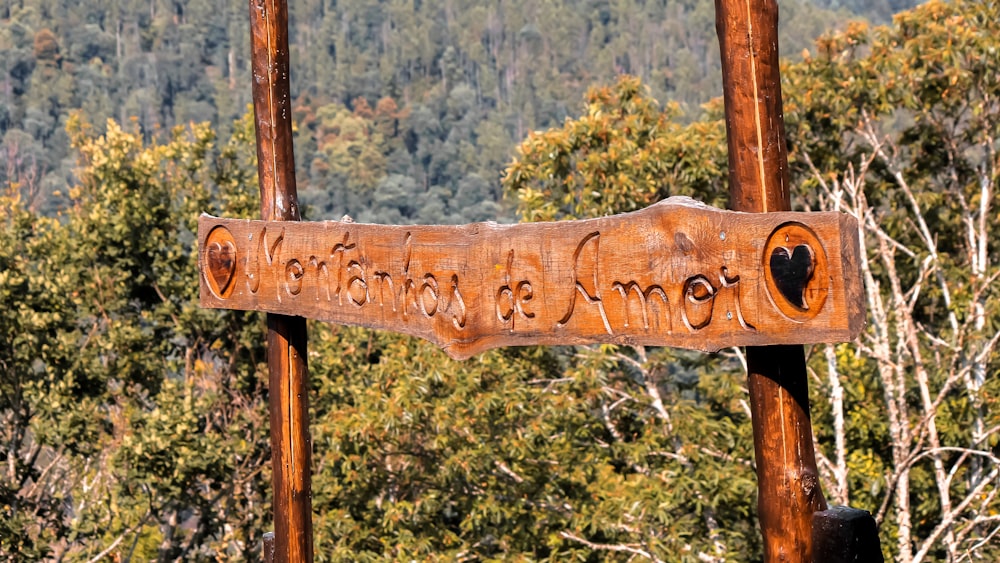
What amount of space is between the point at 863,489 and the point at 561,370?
251 cm

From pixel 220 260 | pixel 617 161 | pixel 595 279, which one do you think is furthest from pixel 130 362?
pixel 595 279

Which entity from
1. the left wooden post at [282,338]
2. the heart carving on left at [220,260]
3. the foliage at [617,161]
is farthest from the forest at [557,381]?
the heart carving on left at [220,260]

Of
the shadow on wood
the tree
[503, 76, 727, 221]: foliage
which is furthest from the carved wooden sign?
[503, 76, 727, 221]: foliage

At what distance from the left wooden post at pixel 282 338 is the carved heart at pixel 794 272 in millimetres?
1668

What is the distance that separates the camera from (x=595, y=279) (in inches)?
86.0

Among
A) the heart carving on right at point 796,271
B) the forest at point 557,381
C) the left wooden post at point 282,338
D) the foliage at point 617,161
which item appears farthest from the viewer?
the foliage at point 617,161

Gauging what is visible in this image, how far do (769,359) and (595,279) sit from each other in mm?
374

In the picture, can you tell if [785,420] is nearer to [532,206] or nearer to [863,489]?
[863,489]

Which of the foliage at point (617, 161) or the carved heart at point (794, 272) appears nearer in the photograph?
the carved heart at point (794, 272)

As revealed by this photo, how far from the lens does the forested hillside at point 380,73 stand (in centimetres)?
6994

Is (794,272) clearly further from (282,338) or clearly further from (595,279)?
(282,338)

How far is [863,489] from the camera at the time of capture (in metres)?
6.75

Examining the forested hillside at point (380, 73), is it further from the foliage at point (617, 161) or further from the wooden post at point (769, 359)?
the wooden post at point (769, 359)

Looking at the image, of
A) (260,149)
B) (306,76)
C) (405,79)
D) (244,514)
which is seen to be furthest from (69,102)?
(260,149)
